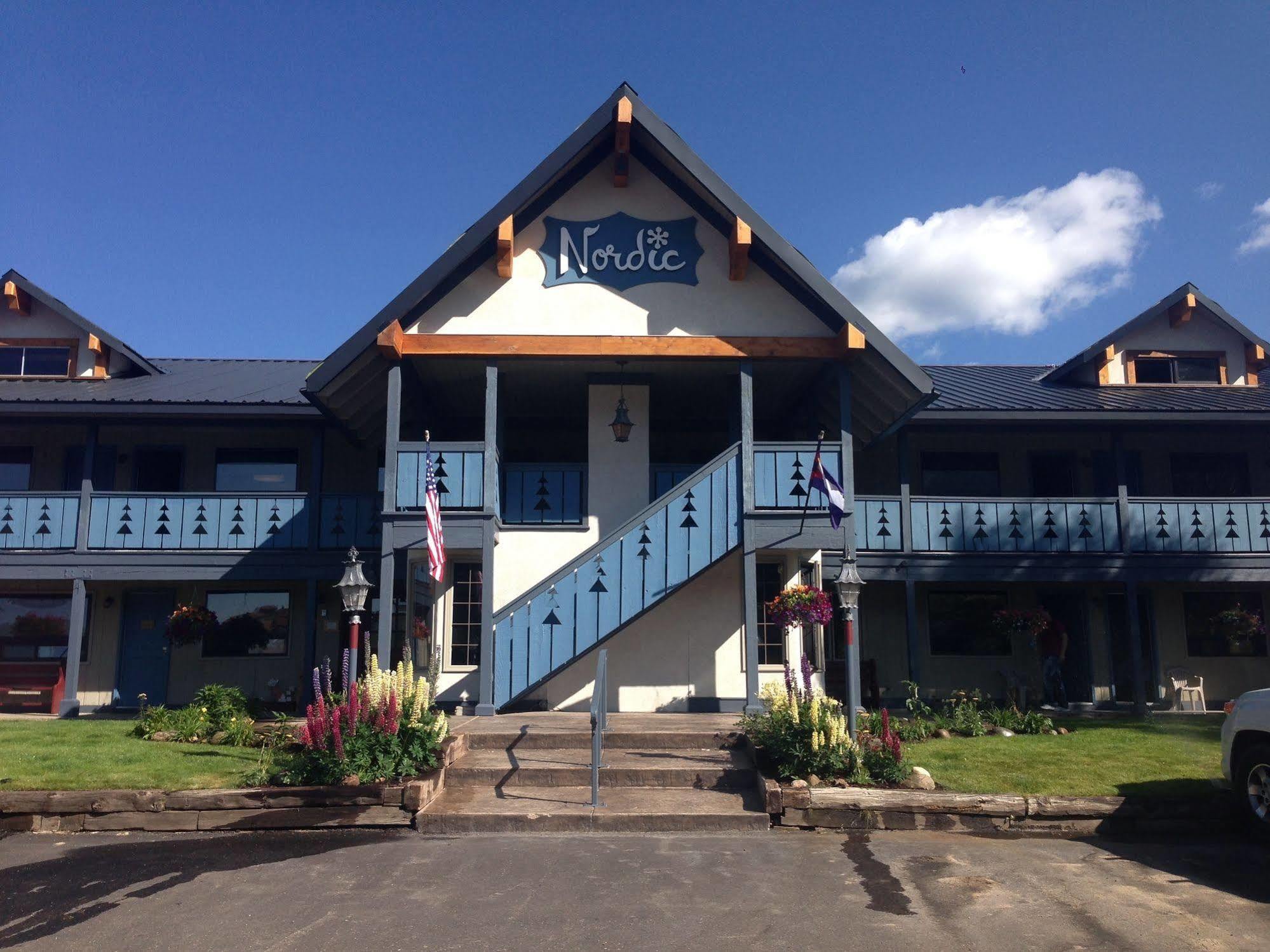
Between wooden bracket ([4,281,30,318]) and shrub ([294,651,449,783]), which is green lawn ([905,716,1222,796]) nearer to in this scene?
shrub ([294,651,449,783])

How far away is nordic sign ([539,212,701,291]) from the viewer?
44.8 feet

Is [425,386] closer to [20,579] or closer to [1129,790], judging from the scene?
[20,579]

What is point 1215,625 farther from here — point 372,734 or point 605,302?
point 372,734

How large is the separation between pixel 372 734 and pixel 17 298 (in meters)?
13.8

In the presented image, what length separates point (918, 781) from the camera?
9219mm

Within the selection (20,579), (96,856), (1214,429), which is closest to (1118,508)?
(1214,429)

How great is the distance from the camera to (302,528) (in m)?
16.4

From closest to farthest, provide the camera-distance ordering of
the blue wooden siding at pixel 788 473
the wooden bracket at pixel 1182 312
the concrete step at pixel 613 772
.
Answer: the concrete step at pixel 613 772, the blue wooden siding at pixel 788 473, the wooden bracket at pixel 1182 312

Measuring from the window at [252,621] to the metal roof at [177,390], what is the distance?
3718 millimetres

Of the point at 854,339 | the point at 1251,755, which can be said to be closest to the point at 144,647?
the point at 854,339

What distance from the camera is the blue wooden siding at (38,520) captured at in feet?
53.4

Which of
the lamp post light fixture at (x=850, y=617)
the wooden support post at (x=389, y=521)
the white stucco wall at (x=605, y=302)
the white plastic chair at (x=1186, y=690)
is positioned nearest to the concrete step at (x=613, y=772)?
the lamp post light fixture at (x=850, y=617)

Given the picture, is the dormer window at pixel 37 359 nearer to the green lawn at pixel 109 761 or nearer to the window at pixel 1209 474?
the green lawn at pixel 109 761

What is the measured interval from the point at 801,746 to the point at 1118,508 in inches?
403
